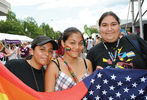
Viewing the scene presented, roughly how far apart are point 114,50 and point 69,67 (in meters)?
0.79

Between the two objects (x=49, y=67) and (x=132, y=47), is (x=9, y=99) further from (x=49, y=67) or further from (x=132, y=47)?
(x=132, y=47)

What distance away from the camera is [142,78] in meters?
2.50

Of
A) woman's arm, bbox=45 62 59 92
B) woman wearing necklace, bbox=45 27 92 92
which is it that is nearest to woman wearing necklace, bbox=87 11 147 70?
woman wearing necklace, bbox=45 27 92 92

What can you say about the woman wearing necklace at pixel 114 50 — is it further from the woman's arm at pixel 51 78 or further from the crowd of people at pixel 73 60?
the woman's arm at pixel 51 78

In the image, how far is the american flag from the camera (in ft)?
8.14

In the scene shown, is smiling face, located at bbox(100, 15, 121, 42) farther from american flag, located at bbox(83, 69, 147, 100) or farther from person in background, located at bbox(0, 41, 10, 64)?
person in background, located at bbox(0, 41, 10, 64)

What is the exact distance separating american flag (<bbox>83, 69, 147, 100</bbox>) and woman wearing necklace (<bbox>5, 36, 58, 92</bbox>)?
724mm

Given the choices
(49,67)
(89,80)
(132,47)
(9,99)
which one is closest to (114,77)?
(89,80)

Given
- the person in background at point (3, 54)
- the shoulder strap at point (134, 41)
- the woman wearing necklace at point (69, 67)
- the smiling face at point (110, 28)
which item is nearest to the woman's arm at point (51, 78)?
the woman wearing necklace at point (69, 67)

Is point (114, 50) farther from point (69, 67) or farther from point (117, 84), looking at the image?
point (69, 67)

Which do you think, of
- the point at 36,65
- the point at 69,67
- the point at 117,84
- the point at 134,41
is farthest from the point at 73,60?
the point at 134,41

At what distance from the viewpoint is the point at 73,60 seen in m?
2.81

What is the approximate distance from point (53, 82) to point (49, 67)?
0.23 meters

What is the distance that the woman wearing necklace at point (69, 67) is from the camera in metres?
2.51
